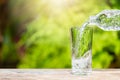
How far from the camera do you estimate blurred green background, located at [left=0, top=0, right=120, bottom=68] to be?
248 centimetres

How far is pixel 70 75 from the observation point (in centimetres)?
112

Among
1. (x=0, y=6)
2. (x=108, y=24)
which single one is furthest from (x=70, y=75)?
(x=0, y=6)

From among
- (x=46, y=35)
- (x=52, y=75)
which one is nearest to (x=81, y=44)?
(x=52, y=75)

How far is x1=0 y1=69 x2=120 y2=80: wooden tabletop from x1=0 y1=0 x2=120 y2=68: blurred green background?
4.13ft

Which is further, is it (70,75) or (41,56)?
(41,56)

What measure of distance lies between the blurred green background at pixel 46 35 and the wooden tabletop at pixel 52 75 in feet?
4.13

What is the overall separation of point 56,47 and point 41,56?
130 millimetres

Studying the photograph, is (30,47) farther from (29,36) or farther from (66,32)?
(66,32)

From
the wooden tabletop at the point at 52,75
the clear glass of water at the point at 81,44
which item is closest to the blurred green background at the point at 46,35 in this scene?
the wooden tabletop at the point at 52,75

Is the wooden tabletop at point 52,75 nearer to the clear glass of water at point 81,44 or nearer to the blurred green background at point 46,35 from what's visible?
the clear glass of water at point 81,44

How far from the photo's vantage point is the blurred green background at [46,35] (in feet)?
8.14

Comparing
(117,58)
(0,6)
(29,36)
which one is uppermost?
(0,6)

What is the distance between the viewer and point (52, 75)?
113cm

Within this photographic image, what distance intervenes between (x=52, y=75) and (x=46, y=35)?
1.37 meters
